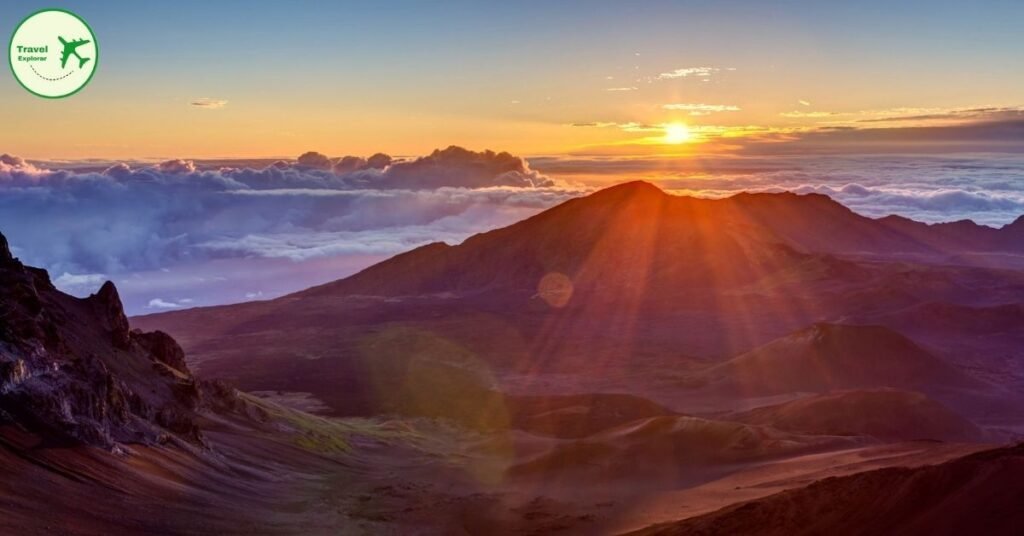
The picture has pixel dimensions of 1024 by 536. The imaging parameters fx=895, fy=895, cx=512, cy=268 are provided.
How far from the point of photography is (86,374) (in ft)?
155

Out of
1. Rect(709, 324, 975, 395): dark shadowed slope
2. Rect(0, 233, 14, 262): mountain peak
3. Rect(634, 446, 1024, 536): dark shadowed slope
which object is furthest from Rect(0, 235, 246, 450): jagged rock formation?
Rect(709, 324, 975, 395): dark shadowed slope

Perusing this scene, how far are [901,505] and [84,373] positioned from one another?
3971 cm

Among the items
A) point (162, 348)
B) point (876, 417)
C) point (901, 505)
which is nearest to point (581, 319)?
point (876, 417)

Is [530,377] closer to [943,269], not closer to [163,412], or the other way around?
[163,412]

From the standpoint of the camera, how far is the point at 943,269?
183875mm

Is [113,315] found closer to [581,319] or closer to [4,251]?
[4,251]

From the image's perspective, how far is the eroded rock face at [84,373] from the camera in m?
42.0

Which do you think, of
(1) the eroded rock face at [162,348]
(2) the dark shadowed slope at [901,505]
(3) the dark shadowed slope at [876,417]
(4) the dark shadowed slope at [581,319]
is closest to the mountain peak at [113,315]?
(1) the eroded rock face at [162,348]

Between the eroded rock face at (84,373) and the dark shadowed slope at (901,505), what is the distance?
28306 millimetres

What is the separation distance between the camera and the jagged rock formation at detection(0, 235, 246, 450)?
42.1 m

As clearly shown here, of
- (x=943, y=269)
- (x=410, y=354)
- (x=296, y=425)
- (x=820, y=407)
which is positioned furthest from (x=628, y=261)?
(x=296, y=425)

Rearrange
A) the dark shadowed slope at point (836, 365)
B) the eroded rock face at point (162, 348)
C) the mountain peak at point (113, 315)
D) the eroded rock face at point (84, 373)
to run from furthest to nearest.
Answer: the dark shadowed slope at point (836, 365) < the eroded rock face at point (162, 348) < the mountain peak at point (113, 315) < the eroded rock face at point (84, 373)

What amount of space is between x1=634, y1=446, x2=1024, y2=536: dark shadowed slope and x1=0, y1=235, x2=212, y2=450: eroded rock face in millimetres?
28306

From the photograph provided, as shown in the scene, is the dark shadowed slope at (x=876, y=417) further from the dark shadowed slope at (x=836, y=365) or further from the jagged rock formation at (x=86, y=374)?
the jagged rock formation at (x=86, y=374)
